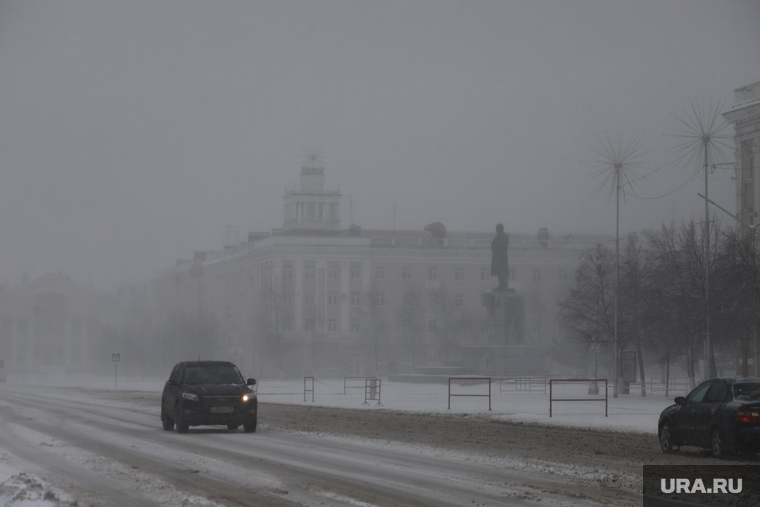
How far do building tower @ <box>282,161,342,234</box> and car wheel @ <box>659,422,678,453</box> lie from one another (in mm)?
111150

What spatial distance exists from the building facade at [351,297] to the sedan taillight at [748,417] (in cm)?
9163

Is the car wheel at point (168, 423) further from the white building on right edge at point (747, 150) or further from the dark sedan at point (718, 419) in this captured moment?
the white building on right edge at point (747, 150)

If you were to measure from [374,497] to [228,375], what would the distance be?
14872mm

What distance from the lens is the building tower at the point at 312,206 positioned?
133 meters

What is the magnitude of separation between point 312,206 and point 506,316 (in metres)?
58.9

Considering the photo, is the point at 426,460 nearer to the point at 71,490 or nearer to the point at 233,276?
the point at 71,490

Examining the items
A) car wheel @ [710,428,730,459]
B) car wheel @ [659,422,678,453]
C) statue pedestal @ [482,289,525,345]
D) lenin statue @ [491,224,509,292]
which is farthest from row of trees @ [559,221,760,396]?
car wheel @ [710,428,730,459]

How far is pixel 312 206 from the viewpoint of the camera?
134m

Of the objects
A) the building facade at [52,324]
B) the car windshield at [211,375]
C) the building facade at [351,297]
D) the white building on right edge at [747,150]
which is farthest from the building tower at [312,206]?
the car windshield at [211,375]

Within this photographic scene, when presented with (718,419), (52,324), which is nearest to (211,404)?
(718,419)

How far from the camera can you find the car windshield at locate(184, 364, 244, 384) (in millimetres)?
28156

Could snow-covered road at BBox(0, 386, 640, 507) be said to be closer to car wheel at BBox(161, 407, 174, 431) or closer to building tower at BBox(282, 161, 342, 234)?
car wheel at BBox(161, 407, 174, 431)

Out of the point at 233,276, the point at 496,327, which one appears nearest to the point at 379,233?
the point at 233,276

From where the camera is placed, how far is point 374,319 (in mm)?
118500
